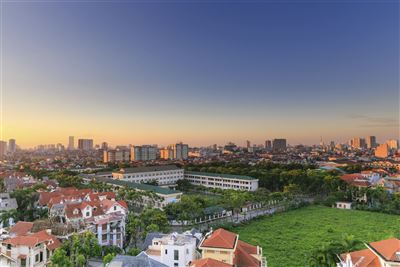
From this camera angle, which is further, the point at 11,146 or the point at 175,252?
the point at 11,146

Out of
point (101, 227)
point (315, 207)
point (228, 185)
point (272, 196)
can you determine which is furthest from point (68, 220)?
point (228, 185)

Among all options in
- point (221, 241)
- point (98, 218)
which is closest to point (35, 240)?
point (98, 218)

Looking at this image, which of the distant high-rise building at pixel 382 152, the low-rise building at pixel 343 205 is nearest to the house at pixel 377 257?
the low-rise building at pixel 343 205

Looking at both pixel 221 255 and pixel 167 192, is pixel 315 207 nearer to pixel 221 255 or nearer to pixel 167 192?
pixel 167 192

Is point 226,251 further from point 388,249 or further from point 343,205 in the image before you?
point 343,205

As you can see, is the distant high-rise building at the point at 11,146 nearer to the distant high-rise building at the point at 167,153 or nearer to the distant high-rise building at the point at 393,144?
the distant high-rise building at the point at 167,153
